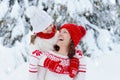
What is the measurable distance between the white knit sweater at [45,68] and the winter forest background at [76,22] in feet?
9.87

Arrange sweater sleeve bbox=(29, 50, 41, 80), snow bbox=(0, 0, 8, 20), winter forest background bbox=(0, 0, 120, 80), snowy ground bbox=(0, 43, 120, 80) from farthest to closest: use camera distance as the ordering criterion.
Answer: snow bbox=(0, 0, 8, 20)
winter forest background bbox=(0, 0, 120, 80)
snowy ground bbox=(0, 43, 120, 80)
sweater sleeve bbox=(29, 50, 41, 80)

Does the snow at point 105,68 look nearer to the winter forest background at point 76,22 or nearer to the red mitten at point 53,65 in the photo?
the winter forest background at point 76,22

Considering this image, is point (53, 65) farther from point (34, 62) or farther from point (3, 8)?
point (3, 8)

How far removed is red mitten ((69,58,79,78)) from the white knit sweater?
46 millimetres

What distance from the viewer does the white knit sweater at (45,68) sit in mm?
4992

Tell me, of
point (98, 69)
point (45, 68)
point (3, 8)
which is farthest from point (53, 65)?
point (3, 8)

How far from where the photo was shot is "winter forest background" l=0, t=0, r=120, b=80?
27.7 ft

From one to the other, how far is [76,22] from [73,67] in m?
3.78

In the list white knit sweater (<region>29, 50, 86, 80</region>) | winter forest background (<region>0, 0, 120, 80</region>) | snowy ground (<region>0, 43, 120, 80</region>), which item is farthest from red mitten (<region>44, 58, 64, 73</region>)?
winter forest background (<region>0, 0, 120, 80</region>)

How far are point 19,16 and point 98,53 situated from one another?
1624mm

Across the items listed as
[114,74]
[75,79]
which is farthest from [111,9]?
[75,79]

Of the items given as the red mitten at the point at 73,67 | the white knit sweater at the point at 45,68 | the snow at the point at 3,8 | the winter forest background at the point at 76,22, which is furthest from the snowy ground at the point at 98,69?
the red mitten at the point at 73,67

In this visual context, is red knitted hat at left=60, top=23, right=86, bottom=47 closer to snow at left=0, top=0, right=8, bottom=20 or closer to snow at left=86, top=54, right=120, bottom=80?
snow at left=86, top=54, right=120, bottom=80

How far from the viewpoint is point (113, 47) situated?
30.0 feet
